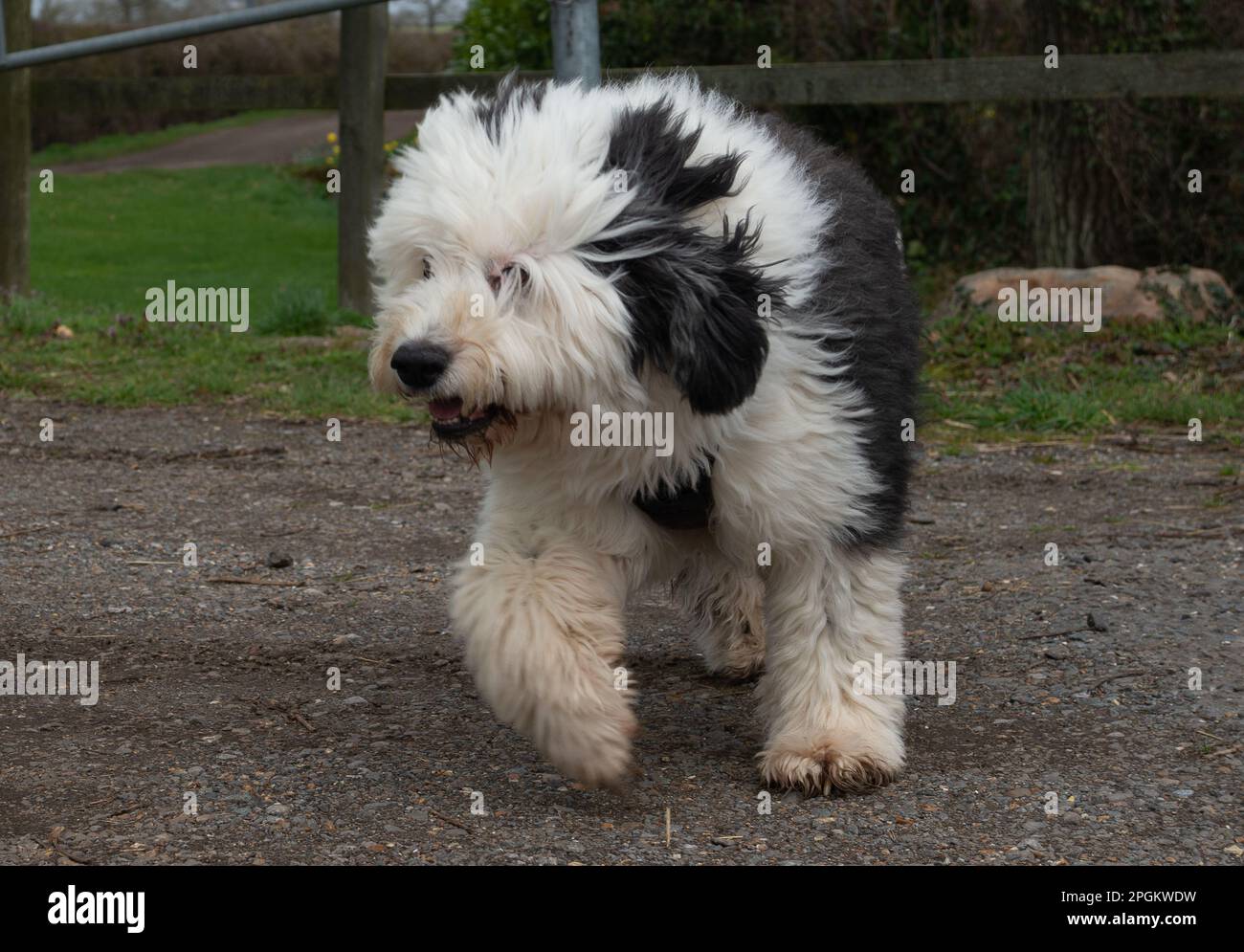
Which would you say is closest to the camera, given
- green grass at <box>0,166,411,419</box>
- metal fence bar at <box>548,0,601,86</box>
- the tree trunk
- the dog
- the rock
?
the dog

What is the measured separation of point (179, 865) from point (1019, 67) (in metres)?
7.60

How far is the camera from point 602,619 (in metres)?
3.81

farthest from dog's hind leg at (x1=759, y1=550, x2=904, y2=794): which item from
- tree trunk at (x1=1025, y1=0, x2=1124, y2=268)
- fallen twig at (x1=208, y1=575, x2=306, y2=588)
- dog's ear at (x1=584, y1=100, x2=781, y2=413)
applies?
tree trunk at (x1=1025, y1=0, x2=1124, y2=268)

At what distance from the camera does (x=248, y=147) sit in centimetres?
2391

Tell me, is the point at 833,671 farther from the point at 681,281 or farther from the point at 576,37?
the point at 576,37

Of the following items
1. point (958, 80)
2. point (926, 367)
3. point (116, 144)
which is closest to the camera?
point (926, 367)

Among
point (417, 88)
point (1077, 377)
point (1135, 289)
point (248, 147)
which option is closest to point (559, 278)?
point (1077, 377)

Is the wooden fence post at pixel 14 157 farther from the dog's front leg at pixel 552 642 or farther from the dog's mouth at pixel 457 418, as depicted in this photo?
the dog's mouth at pixel 457 418

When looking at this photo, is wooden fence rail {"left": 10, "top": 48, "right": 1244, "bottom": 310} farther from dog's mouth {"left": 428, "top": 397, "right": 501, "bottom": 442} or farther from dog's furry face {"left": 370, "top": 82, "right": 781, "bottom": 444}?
dog's mouth {"left": 428, "top": 397, "right": 501, "bottom": 442}

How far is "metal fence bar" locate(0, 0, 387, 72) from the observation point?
6918 mm

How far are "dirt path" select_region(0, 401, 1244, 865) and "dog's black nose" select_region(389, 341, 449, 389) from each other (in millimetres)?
990

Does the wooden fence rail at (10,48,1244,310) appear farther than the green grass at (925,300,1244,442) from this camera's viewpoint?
Yes

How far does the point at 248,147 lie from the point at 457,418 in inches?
847
